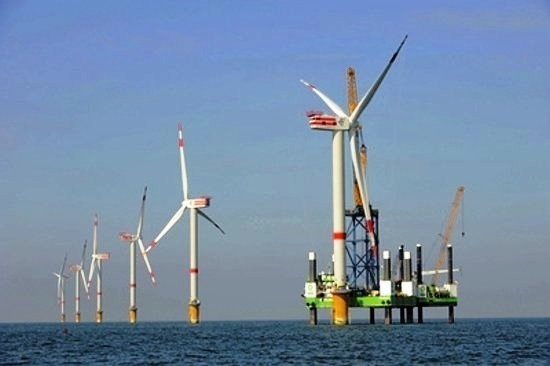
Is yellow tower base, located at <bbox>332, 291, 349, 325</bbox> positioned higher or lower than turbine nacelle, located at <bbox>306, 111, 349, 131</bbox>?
lower

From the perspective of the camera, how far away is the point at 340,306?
157125 mm

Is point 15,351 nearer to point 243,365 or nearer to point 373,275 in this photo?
point 243,365

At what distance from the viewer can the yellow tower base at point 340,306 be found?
6181 inches

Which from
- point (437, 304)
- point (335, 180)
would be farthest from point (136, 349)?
point (437, 304)

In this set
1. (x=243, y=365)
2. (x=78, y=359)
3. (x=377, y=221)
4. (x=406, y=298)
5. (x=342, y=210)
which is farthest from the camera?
(x=377, y=221)

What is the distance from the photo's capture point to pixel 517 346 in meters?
117

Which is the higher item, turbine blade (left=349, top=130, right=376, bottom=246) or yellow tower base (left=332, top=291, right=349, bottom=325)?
turbine blade (left=349, top=130, right=376, bottom=246)

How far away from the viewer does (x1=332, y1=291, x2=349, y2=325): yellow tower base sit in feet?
515

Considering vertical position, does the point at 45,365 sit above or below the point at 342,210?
below

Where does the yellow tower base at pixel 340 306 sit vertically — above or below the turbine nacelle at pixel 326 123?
below

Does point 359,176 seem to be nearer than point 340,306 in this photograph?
No

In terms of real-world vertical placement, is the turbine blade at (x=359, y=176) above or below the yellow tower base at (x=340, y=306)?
above

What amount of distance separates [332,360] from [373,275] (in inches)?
3938

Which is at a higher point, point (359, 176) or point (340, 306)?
point (359, 176)
